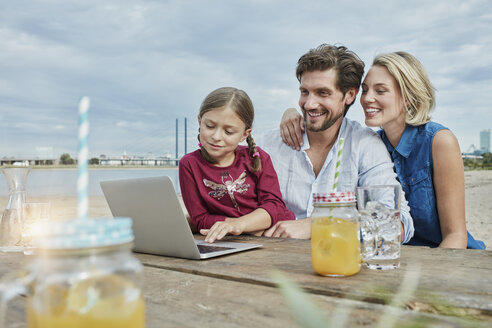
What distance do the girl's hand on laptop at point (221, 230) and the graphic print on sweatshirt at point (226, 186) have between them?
350 mm

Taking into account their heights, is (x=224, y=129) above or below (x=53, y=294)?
above

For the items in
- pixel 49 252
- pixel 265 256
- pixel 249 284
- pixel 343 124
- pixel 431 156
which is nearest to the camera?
pixel 49 252

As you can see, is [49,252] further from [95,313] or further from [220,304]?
[220,304]

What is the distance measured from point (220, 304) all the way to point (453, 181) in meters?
1.49

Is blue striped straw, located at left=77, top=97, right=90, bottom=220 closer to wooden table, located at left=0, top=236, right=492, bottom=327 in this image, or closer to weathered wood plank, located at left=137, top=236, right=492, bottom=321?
wooden table, located at left=0, top=236, right=492, bottom=327

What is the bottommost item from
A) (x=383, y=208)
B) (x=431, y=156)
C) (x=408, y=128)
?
(x=383, y=208)

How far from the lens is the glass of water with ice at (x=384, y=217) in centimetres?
90

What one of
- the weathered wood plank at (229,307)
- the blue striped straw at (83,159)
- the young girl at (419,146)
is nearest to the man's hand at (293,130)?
the young girl at (419,146)

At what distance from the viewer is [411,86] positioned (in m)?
1.96

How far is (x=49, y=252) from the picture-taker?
1.26 feet

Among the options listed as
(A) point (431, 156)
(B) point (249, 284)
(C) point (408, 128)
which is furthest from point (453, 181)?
(B) point (249, 284)

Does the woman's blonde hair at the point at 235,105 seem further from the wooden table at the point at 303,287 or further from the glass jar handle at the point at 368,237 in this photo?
the glass jar handle at the point at 368,237

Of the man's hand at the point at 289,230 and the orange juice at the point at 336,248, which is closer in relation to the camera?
the orange juice at the point at 336,248

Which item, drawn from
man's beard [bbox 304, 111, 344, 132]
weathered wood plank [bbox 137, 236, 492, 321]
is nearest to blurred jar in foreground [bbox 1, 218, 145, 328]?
weathered wood plank [bbox 137, 236, 492, 321]
